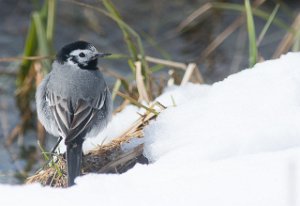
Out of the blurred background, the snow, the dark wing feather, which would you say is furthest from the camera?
Answer: the blurred background

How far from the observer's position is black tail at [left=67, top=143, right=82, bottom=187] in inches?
214

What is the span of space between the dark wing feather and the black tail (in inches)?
4.3

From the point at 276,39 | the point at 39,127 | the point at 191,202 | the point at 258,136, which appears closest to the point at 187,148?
the point at 258,136

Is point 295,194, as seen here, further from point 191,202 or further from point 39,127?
point 39,127

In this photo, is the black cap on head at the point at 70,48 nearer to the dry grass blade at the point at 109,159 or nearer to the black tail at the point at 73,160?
the dry grass blade at the point at 109,159

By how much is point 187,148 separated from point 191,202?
0.77m

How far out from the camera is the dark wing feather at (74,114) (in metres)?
6.04

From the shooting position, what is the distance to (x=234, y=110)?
217 inches

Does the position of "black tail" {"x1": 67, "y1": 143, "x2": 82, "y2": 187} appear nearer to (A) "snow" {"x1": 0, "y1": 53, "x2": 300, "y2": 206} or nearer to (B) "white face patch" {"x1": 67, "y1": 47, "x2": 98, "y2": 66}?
(A) "snow" {"x1": 0, "y1": 53, "x2": 300, "y2": 206}

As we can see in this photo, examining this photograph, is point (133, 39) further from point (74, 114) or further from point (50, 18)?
point (74, 114)

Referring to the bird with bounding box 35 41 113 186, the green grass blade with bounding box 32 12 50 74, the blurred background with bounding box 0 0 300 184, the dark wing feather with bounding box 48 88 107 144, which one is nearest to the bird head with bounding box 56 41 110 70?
the bird with bounding box 35 41 113 186

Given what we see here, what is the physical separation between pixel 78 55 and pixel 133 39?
399 centimetres

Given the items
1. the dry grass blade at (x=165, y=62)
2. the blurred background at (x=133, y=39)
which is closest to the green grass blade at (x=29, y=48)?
the blurred background at (x=133, y=39)

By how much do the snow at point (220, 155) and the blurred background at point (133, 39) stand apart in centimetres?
371
